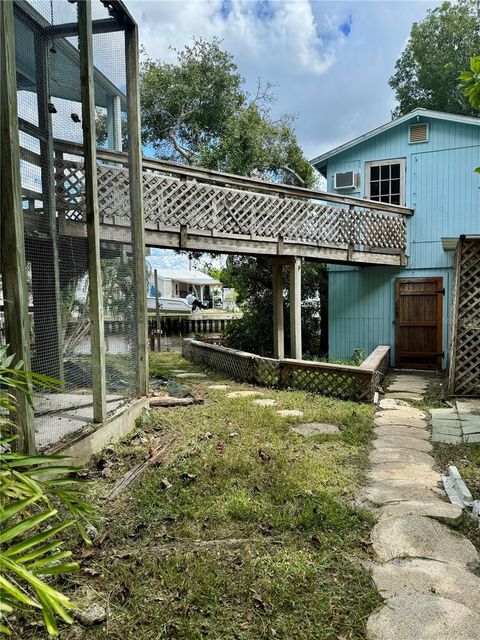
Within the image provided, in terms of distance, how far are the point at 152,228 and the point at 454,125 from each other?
6.93 m

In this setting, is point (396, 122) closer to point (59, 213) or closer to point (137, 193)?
point (137, 193)

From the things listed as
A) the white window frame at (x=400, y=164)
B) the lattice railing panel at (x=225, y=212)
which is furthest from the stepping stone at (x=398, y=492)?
the white window frame at (x=400, y=164)

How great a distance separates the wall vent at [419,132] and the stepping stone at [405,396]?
18.9ft

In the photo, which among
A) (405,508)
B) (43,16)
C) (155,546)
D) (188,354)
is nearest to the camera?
(155,546)

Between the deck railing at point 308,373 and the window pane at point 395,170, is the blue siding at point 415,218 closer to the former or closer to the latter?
the window pane at point 395,170

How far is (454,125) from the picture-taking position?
8906mm

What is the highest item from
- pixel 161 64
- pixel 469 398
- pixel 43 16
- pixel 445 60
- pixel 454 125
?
pixel 445 60

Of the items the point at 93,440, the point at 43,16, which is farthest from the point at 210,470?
the point at 43,16

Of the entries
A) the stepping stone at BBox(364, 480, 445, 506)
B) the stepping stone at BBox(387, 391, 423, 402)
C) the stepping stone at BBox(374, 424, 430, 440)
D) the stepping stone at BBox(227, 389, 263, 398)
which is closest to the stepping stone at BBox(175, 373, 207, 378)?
the stepping stone at BBox(227, 389, 263, 398)

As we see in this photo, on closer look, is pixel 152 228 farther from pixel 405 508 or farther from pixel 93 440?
pixel 405 508

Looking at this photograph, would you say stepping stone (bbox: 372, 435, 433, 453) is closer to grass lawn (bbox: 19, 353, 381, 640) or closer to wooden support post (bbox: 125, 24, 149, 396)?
grass lawn (bbox: 19, 353, 381, 640)

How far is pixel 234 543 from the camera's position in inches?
95.0

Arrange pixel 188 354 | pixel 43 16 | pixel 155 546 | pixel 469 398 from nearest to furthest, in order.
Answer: pixel 155 546 → pixel 43 16 → pixel 469 398 → pixel 188 354

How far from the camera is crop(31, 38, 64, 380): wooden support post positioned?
3297mm
